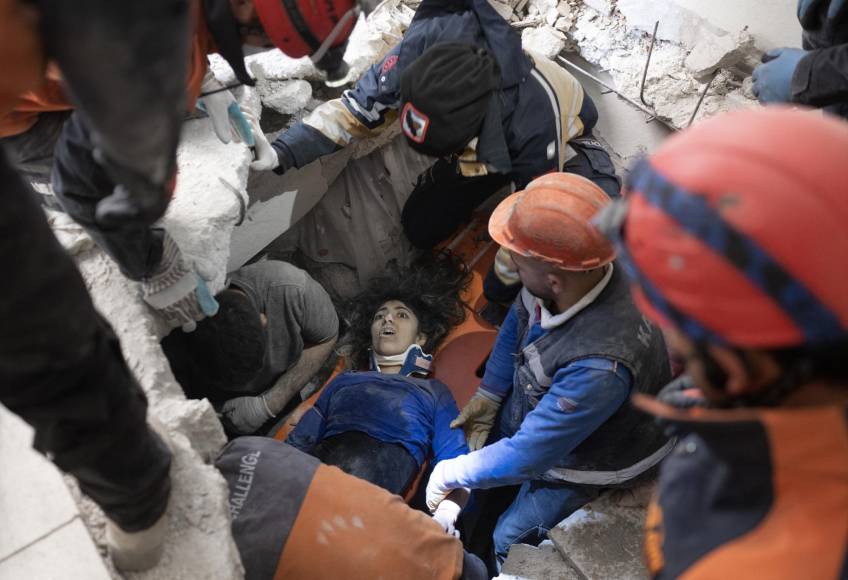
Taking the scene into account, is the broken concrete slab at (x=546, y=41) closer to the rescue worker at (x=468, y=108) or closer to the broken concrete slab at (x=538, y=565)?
the rescue worker at (x=468, y=108)

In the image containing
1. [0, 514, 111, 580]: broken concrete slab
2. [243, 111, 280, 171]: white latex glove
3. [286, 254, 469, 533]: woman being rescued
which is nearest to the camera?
[0, 514, 111, 580]: broken concrete slab

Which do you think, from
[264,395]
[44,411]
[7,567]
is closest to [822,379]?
[44,411]

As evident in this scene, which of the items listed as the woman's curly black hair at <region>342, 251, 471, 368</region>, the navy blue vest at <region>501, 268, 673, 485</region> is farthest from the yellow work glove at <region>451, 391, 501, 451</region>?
the woman's curly black hair at <region>342, 251, 471, 368</region>

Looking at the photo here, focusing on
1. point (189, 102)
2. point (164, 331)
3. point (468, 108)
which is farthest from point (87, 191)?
point (468, 108)

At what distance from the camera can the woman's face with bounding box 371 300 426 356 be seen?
3.92 meters

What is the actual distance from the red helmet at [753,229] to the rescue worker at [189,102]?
1.31 metres

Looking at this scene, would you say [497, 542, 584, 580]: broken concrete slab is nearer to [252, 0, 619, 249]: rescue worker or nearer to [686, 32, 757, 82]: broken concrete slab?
[252, 0, 619, 249]: rescue worker

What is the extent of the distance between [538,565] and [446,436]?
820mm

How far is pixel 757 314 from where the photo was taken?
3.24 feet

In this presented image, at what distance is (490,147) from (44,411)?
2.28 metres

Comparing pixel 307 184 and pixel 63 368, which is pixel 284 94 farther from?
pixel 63 368

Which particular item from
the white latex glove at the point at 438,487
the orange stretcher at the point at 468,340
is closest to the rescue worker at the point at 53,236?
the white latex glove at the point at 438,487

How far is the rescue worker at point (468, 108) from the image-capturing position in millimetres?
2852

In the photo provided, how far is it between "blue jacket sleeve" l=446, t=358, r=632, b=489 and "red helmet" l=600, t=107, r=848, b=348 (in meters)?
1.19
